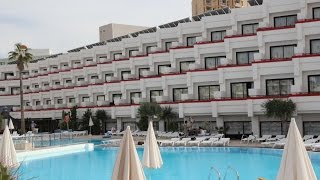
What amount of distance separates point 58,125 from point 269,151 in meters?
37.1

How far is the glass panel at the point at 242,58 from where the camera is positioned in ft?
139


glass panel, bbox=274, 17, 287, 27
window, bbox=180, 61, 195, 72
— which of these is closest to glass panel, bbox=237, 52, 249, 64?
glass panel, bbox=274, 17, 287, 27

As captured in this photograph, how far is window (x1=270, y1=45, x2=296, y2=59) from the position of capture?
129ft

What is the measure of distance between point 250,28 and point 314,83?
926cm

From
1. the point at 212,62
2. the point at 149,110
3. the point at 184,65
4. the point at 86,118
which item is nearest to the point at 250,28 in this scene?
the point at 212,62

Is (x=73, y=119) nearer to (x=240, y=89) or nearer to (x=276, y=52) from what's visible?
(x=240, y=89)

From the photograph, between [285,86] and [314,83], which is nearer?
[314,83]

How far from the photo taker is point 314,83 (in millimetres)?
36688

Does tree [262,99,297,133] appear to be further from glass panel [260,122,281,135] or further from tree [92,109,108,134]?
tree [92,109,108,134]

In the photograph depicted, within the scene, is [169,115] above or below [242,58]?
below

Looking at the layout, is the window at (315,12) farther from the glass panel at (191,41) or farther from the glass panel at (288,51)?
the glass panel at (191,41)

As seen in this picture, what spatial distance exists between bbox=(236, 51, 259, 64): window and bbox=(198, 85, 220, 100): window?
359cm

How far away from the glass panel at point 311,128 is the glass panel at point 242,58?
8.48 metres

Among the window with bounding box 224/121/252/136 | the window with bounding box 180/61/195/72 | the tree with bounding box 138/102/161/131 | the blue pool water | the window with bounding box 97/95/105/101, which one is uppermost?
the window with bounding box 180/61/195/72
